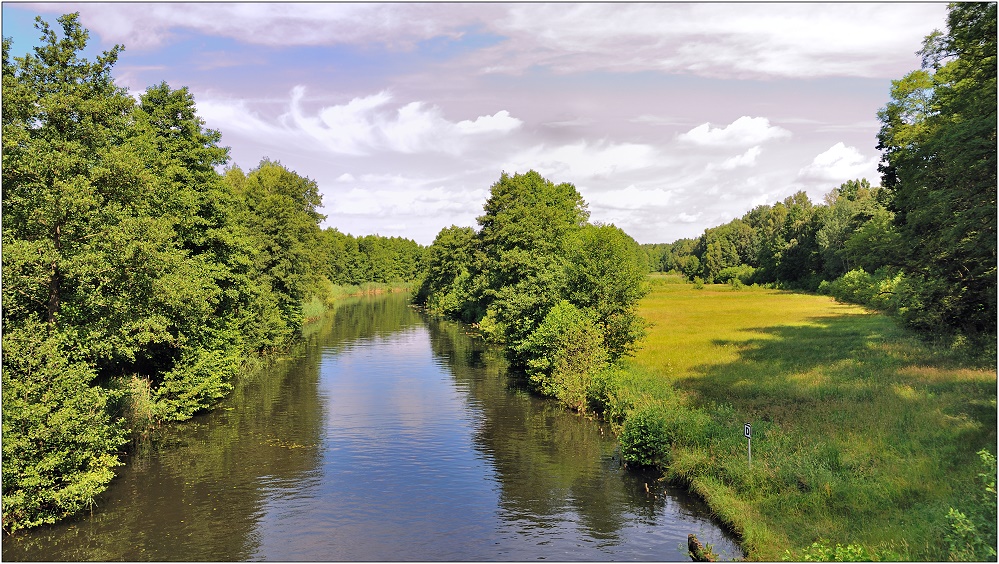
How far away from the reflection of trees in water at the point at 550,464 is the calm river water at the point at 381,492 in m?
0.09

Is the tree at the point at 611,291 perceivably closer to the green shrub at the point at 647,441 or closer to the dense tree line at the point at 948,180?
the green shrub at the point at 647,441

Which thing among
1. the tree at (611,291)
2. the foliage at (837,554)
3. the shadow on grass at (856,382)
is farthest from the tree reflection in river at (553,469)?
the shadow on grass at (856,382)

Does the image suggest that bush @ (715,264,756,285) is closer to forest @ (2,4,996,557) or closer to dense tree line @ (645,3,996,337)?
dense tree line @ (645,3,996,337)

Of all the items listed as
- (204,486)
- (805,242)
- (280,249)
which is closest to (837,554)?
(204,486)

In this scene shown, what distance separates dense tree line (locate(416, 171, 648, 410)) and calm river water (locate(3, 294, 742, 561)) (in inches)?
118

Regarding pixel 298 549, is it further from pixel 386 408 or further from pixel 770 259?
pixel 770 259

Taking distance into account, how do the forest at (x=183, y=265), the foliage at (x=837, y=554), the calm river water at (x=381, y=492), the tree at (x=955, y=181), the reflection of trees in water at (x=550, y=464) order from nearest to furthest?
A: the foliage at (x=837, y=554), the calm river water at (x=381, y=492), the forest at (x=183, y=265), the reflection of trees in water at (x=550, y=464), the tree at (x=955, y=181)

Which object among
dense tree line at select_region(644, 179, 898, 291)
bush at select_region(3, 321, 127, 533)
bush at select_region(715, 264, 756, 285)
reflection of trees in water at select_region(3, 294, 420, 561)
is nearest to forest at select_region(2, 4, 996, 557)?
bush at select_region(3, 321, 127, 533)

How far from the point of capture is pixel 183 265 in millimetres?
30984

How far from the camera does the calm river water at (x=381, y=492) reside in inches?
764

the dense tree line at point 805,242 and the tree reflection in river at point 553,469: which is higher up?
the dense tree line at point 805,242

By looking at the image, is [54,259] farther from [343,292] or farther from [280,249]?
[343,292]

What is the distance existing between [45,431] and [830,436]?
28587 mm

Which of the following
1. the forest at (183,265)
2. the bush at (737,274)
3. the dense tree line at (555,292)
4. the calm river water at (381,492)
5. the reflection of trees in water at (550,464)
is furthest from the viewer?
the bush at (737,274)
